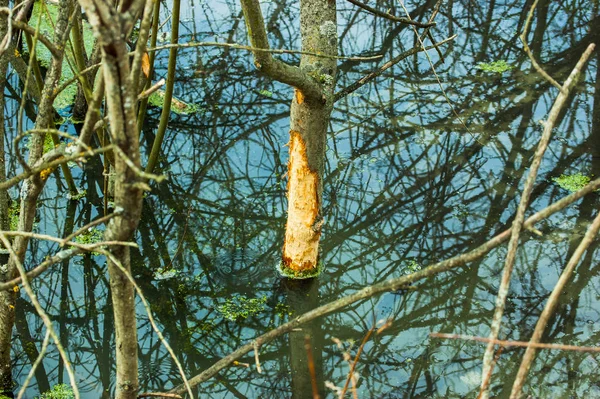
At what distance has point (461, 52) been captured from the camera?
5.50 m

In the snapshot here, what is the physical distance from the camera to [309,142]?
3.09 meters

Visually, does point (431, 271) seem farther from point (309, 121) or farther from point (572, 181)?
point (572, 181)

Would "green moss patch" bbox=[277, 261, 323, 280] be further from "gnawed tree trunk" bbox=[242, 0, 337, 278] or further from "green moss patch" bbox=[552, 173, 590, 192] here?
"green moss patch" bbox=[552, 173, 590, 192]

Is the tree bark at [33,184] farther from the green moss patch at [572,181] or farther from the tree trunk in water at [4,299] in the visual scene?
the green moss patch at [572,181]

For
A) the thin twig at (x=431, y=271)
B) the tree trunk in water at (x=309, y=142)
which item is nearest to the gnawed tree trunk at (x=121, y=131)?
the thin twig at (x=431, y=271)

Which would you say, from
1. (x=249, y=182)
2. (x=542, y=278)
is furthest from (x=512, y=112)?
(x=249, y=182)

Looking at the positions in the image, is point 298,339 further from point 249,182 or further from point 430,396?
point 249,182

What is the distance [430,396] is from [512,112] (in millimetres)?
2590

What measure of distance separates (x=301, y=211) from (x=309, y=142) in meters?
0.37

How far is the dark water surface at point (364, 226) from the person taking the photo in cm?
303

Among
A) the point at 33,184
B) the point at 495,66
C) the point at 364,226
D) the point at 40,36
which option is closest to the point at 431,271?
the point at 40,36

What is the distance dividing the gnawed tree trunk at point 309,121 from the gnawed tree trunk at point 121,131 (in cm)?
130

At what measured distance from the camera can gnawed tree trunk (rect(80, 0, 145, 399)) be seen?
1.02 m

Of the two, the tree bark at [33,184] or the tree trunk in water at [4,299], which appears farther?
the tree trunk in water at [4,299]
